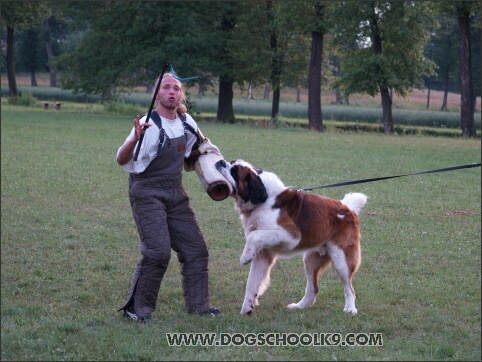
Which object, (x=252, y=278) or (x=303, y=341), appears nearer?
(x=303, y=341)

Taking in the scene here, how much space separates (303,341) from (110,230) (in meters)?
5.46

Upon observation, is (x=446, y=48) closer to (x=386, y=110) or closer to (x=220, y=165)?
(x=386, y=110)

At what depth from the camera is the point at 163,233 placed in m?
6.21

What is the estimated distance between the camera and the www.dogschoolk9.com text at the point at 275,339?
5531mm

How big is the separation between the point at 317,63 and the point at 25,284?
3259 cm


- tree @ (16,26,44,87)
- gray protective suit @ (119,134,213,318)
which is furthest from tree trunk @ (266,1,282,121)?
tree @ (16,26,44,87)

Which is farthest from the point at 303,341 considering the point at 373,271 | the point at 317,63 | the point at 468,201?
the point at 317,63

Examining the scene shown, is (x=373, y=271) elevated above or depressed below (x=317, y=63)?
below

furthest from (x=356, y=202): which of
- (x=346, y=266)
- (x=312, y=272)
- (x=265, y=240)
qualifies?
(x=265, y=240)

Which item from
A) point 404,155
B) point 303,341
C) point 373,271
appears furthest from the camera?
point 404,155

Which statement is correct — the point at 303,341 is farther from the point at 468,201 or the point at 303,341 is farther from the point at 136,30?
the point at 136,30

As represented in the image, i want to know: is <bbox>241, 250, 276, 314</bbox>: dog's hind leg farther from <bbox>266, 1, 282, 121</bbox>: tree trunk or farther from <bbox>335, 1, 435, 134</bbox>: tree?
<bbox>266, 1, 282, 121</bbox>: tree trunk

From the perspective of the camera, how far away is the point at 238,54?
40.8 meters

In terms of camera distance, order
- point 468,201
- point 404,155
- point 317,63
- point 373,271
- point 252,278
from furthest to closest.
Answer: point 317,63, point 404,155, point 468,201, point 373,271, point 252,278
